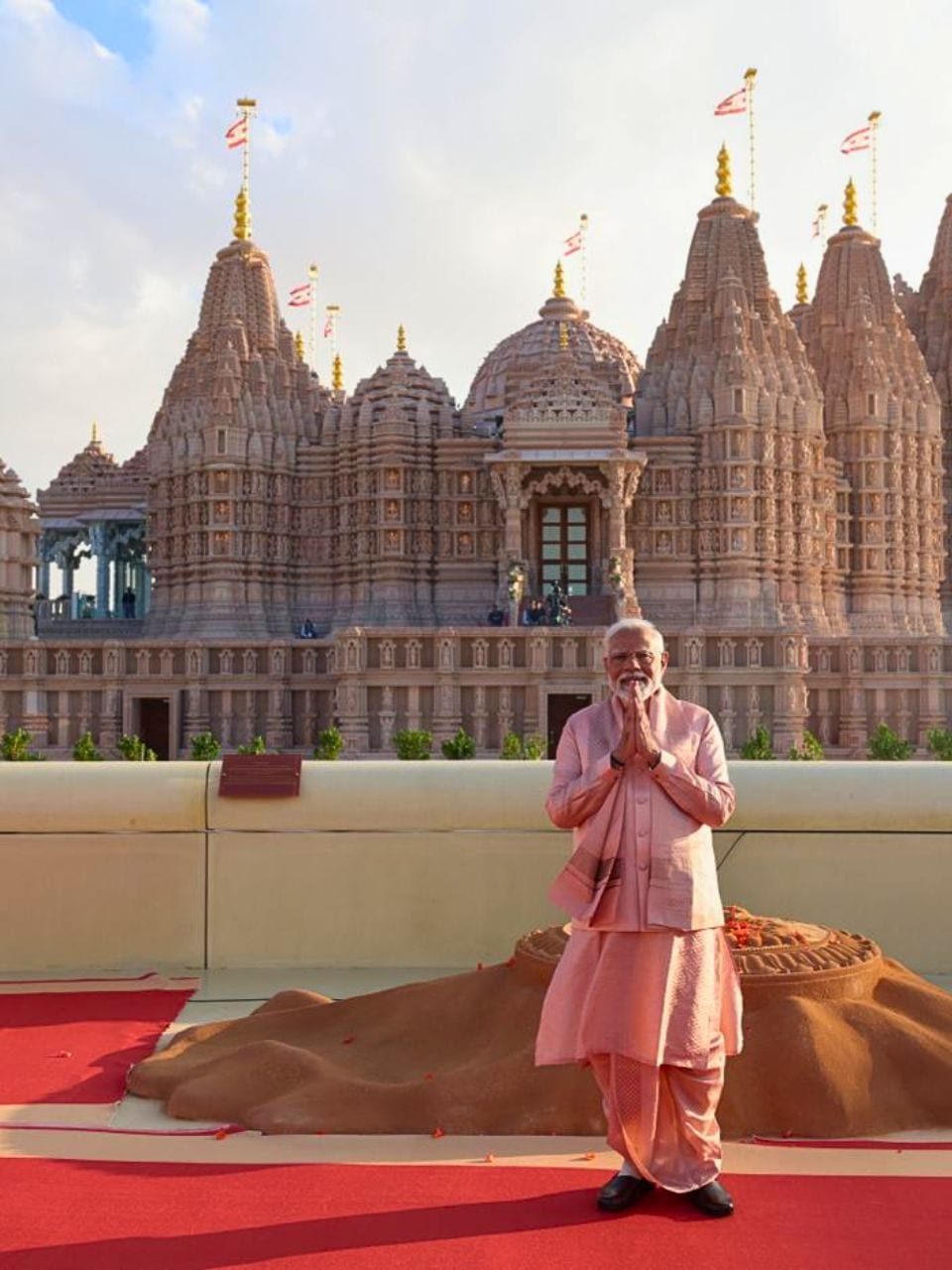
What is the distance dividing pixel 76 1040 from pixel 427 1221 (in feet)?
10.1

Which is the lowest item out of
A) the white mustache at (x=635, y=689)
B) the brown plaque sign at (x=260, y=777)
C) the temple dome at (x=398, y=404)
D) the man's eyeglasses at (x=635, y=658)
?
the brown plaque sign at (x=260, y=777)

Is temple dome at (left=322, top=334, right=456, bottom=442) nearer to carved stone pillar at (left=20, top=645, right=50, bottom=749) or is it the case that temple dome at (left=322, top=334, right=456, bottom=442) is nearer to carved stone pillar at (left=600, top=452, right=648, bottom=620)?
carved stone pillar at (left=600, top=452, right=648, bottom=620)

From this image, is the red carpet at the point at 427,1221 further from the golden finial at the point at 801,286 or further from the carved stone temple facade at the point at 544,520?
the golden finial at the point at 801,286

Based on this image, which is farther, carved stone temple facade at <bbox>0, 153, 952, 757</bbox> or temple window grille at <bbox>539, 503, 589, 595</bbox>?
temple window grille at <bbox>539, 503, 589, 595</bbox>

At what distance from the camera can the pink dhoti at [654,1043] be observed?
4898 millimetres

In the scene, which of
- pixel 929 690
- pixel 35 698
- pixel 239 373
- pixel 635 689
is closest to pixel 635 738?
pixel 635 689

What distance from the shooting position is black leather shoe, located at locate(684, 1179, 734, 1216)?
475 centimetres

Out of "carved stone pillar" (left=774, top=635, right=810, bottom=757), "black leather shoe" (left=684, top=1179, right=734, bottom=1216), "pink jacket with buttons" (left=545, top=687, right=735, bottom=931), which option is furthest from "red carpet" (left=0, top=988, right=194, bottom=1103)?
"carved stone pillar" (left=774, top=635, right=810, bottom=757)

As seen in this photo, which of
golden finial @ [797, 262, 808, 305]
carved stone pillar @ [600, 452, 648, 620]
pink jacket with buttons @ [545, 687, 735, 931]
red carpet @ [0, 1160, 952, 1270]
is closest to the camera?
red carpet @ [0, 1160, 952, 1270]

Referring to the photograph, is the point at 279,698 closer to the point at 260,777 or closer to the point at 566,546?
the point at 566,546

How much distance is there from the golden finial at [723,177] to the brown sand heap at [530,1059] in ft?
141

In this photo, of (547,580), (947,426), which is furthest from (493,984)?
(947,426)

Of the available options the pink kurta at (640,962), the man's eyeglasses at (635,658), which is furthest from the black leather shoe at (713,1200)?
the man's eyeglasses at (635,658)

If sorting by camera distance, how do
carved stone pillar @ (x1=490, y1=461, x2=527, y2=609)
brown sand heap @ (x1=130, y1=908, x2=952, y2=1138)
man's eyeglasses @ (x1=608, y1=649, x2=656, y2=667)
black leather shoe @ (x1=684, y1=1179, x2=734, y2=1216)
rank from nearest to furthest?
black leather shoe @ (x1=684, y1=1179, x2=734, y2=1216), man's eyeglasses @ (x1=608, y1=649, x2=656, y2=667), brown sand heap @ (x1=130, y1=908, x2=952, y2=1138), carved stone pillar @ (x1=490, y1=461, x2=527, y2=609)
